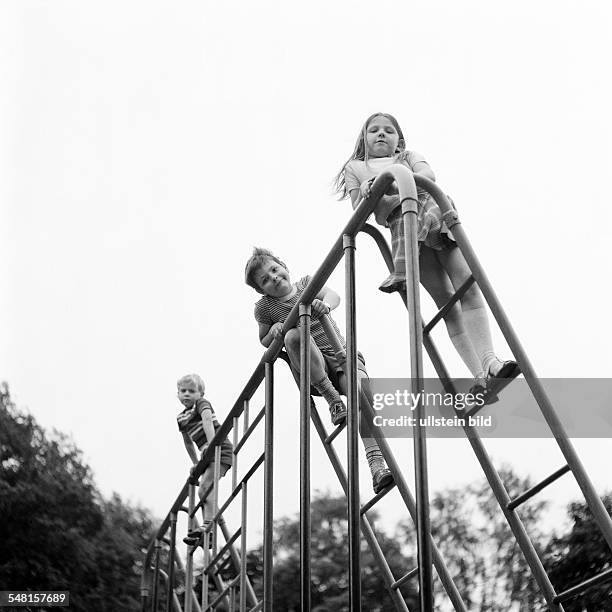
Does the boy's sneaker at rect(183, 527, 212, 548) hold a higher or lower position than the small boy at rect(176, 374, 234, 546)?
lower

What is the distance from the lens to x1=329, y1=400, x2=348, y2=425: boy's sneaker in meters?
3.77

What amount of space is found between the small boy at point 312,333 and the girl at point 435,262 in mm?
456

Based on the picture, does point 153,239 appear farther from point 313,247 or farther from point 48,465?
point 48,465

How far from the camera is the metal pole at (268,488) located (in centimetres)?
367

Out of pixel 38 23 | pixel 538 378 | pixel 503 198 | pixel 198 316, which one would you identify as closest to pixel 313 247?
pixel 198 316

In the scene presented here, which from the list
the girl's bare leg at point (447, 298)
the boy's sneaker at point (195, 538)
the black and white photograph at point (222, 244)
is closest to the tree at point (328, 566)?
the black and white photograph at point (222, 244)

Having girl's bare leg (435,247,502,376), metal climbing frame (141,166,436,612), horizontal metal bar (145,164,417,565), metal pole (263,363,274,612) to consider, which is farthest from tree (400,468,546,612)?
girl's bare leg (435,247,502,376)

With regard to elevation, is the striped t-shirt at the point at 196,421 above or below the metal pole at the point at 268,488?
above

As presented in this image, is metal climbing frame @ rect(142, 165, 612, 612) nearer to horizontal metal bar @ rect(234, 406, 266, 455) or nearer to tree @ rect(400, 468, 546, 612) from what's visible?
horizontal metal bar @ rect(234, 406, 266, 455)

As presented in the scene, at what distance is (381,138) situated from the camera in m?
3.89

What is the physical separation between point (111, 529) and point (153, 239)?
964 centimetres

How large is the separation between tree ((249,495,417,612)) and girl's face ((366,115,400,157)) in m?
10.9

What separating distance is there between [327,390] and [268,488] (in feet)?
1.52

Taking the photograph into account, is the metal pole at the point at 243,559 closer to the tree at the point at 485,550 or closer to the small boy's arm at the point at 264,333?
the small boy's arm at the point at 264,333
